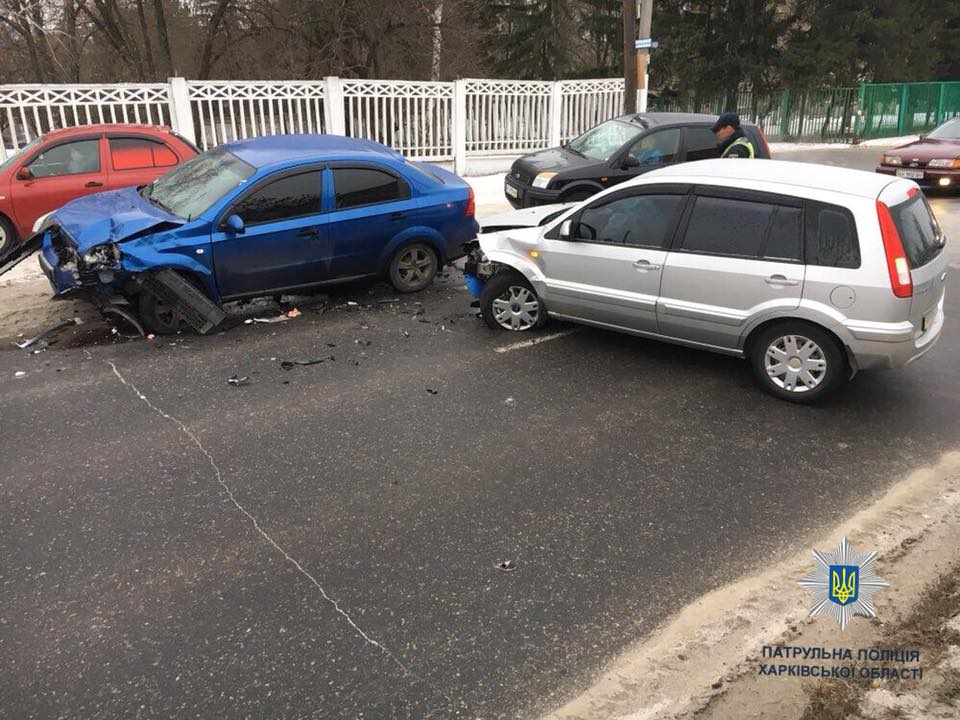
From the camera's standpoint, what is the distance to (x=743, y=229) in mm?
5891

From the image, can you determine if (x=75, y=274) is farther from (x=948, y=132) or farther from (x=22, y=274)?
(x=948, y=132)

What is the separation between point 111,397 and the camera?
19.4 ft

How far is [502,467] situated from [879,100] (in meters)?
26.7

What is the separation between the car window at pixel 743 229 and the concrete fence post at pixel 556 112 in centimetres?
1222

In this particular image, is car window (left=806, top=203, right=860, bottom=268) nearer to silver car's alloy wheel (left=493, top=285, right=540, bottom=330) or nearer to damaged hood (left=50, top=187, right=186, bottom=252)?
silver car's alloy wheel (left=493, top=285, right=540, bottom=330)

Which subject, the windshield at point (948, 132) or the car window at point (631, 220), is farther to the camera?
the windshield at point (948, 132)

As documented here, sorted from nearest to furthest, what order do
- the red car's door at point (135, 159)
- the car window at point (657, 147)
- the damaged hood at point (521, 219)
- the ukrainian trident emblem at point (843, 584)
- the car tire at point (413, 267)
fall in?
the ukrainian trident emblem at point (843, 584), the damaged hood at point (521, 219), the car tire at point (413, 267), the red car's door at point (135, 159), the car window at point (657, 147)

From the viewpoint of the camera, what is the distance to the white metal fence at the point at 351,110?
1245 centimetres

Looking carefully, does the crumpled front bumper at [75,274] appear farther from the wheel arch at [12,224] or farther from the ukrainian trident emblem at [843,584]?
the ukrainian trident emblem at [843,584]

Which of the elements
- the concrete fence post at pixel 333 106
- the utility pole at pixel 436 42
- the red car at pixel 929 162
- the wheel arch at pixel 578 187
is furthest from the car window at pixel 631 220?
the utility pole at pixel 436 42

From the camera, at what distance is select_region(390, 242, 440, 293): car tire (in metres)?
8.48

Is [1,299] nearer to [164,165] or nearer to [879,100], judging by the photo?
[164,165]

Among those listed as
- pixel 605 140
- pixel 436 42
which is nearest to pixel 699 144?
pixel 605 140

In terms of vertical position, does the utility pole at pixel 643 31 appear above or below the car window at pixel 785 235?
above
